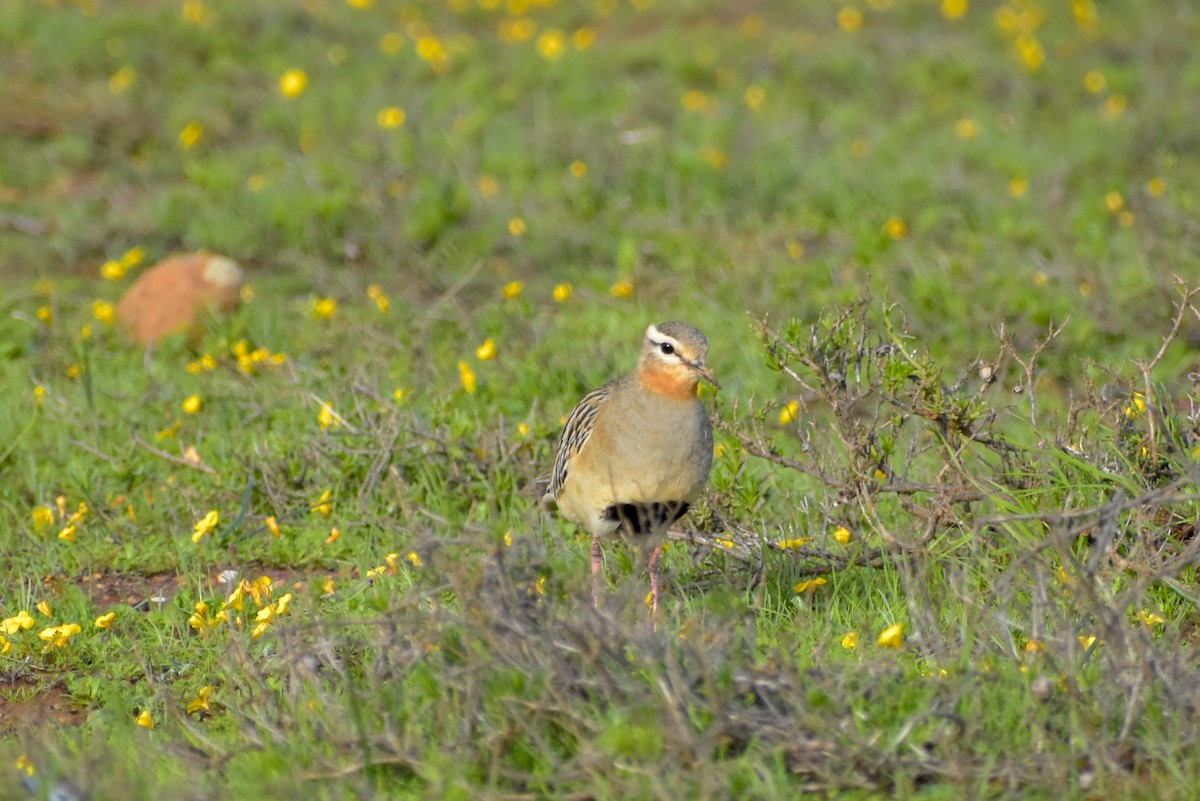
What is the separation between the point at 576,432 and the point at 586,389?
1.56 m

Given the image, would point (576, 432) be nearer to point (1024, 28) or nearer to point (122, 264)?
point (122, 264)

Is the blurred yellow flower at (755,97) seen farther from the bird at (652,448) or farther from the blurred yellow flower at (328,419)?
the bird at (652,448)

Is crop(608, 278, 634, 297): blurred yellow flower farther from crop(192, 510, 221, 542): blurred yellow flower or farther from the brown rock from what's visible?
crop(192, 510, 221, 542): blurred yellow flower

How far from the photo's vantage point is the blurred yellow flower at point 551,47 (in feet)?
38.0

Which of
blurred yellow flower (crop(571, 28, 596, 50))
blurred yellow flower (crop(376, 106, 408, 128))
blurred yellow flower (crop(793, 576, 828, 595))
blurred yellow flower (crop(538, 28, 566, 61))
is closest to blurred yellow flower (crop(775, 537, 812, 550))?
blurred yellow flower (crop(793, 576, 828, 595))

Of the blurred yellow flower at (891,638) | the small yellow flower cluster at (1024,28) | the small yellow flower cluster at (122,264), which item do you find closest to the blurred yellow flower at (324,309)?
the small yellow flower cluster at (122,264)

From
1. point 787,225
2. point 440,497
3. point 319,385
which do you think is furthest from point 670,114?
point 440,497

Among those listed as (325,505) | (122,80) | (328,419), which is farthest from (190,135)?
(325,505)

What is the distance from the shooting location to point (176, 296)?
764cm

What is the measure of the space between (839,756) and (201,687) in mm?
2103

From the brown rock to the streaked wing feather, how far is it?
2.77m

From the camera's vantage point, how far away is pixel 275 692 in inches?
171

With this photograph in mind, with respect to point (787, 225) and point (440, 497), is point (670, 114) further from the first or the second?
point (440, 497)

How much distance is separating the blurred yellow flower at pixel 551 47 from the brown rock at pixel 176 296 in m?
4.44
